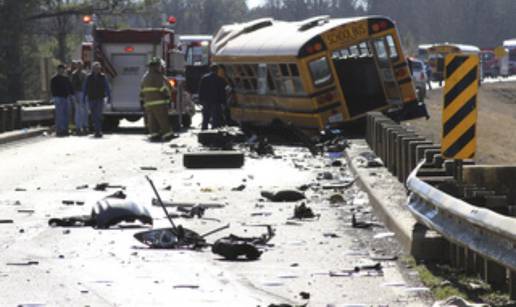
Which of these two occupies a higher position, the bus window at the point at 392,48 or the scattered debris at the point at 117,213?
the scattered debris at the point at 117,213

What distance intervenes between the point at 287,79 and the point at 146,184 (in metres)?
12.4

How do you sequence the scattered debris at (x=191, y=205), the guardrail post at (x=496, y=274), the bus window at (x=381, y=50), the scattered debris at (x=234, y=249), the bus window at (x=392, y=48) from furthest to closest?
1. the bus window at (x=392, y=48)
2. the bus window at (x=381, y=50)
3. the scattered debris at (x=191, y=205)
4. the scattered debris at (x=234, y=249)
5. the guardrail post at (x=496, y=274)

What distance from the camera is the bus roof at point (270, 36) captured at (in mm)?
31078

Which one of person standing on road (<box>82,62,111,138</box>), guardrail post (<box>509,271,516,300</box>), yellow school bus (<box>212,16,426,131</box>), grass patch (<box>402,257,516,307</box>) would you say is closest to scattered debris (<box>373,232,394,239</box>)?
grass patch (<box>402,257,516,307</box>)

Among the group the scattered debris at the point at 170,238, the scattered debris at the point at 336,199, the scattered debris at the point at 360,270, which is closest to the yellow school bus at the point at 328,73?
the scattered debris at the point at 336,199

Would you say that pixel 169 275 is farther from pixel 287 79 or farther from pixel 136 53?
pixel 136 53

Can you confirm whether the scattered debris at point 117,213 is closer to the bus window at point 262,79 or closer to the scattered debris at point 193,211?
the scattered debris at point 193,211

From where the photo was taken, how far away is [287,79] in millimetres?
31859

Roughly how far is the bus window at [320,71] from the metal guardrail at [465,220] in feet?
49.0

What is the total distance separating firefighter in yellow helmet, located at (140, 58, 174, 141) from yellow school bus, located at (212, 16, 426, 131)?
7.80 ft

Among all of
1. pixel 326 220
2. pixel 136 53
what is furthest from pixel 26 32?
pixel 326 220

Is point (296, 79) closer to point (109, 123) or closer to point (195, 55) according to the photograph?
point (109, 123)

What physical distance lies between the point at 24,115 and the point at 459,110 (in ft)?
83.1

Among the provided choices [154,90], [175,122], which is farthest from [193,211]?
[175,122]
